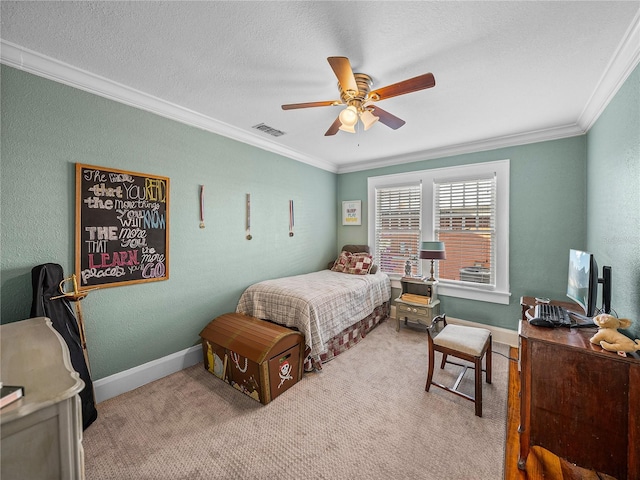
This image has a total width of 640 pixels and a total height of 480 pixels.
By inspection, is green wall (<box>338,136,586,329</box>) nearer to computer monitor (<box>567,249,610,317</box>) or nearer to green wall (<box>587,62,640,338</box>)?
green wall (<box>587,62,640,338</box>)

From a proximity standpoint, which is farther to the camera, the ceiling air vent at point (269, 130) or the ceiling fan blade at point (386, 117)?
the ceiling air vent at point (269, 130)

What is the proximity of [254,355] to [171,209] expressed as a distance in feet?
5.34

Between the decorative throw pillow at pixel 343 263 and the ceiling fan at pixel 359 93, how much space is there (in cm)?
242

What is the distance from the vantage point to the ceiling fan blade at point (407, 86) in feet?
5.24

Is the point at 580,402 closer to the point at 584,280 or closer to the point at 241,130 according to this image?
the point at 584,280

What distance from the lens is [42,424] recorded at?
841mm

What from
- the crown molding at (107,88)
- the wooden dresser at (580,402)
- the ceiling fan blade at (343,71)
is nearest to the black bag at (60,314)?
the crown molding at (107,88)

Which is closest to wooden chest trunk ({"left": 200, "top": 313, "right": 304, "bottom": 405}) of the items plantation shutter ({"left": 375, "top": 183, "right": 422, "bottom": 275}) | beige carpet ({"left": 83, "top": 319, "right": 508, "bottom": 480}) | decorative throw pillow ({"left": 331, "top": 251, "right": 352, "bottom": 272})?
beige carpet ({"left": 83, "top": 319, "right": 508, "bottom": 480})

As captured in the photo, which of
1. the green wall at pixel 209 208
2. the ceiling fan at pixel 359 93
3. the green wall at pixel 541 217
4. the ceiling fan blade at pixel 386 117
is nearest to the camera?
the ceiling fan at pixel 359 93

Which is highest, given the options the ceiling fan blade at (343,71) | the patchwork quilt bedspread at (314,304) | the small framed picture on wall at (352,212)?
the ceiling fan blade at (343,71)

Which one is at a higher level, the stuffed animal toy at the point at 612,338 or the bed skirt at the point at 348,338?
the stuffed animal toy at the point at 612,338

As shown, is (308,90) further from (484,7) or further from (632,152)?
(632,152)

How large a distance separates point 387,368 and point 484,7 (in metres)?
2.92

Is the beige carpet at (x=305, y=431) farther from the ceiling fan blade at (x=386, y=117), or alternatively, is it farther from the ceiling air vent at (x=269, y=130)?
the ceiling air vent at (x=269, y=130)
